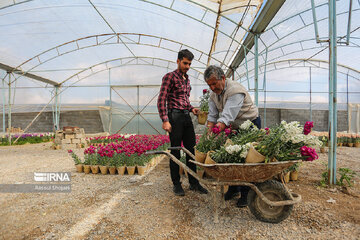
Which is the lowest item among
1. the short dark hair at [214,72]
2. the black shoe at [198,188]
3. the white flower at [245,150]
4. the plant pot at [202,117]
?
the black shoe at [198,188]

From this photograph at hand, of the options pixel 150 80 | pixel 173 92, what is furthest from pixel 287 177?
pixel 150 80

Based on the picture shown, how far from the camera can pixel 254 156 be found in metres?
1.70

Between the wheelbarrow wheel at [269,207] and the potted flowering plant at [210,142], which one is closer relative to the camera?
the wheelbarrow wheel at [269,207]

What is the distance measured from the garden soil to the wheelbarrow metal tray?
0.49m

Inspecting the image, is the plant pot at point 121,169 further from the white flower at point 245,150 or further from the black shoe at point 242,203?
the white flower at point 245,150

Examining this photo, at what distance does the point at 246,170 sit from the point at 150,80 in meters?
10.6

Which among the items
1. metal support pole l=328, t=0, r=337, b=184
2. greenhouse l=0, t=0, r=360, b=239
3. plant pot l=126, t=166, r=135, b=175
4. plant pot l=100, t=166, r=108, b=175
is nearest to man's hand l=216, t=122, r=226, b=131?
greenhouse l=0, t=0, r=360, b=239

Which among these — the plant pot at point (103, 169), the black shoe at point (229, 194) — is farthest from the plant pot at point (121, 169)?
the black shoe at point (229, 194)

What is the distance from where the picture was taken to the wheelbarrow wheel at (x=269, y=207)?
6.11 feet

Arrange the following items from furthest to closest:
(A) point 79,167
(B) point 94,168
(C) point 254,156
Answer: (A) point 79,167 < (B) point 94,168 < (C) point 254,156

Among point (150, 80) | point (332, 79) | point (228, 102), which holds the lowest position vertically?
point (228, 102)

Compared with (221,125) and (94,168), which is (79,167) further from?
(221,125)

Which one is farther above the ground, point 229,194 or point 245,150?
point 245,150

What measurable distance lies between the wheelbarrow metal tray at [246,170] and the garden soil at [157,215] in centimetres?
49
